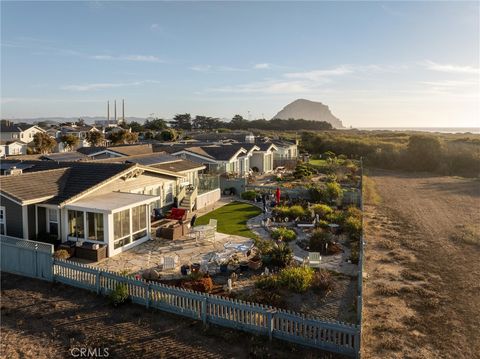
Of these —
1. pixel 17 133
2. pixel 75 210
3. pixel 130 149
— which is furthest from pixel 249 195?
pixel 17 133

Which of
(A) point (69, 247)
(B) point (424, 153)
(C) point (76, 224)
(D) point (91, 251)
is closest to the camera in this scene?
(D) point (91, 251)

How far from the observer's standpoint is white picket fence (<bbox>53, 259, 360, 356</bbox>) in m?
9.74

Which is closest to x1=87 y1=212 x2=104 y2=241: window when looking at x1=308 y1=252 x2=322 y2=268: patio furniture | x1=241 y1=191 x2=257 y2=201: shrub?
x1=308 y1=252 x2=322 y2=268: patio furniture

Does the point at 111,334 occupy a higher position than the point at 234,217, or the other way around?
the point at 234,217

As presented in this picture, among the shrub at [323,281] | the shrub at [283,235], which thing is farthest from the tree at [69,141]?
the shrub at [323,281]

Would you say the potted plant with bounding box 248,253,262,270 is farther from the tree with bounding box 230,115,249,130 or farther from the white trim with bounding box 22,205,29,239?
the tree with bounding box 230,115,249,130

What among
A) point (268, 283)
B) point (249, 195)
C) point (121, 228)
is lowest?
point (268, 283)

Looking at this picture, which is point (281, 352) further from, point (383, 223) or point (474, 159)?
point (474, 159)

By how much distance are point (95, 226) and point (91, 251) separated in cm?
114

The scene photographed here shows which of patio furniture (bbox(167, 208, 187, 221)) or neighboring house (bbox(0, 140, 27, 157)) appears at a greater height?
neighboring house (bbox(0, 140, 27, 157))

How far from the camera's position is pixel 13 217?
55.5 ft

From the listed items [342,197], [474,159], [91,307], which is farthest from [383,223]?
[474,159]

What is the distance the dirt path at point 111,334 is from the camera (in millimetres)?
9727

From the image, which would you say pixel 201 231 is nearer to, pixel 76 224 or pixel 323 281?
pixel 76 224
